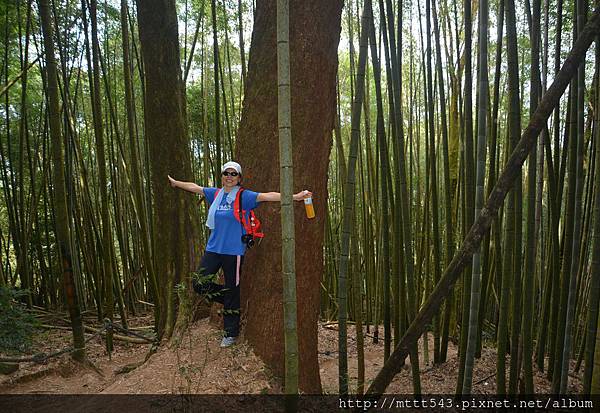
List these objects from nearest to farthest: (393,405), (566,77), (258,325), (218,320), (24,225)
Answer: (566,77), (258,325), (218,320), (393,405), (24,225)

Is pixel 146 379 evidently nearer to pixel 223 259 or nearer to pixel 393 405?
pixel 223 259

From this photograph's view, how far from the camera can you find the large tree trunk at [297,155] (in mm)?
2219

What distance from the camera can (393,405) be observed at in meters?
2.74

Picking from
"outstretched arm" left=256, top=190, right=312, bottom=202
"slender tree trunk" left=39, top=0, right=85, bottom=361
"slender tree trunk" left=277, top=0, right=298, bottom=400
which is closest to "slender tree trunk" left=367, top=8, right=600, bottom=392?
"slender tree trunk" left=277, top=0, right=298, bottom=400

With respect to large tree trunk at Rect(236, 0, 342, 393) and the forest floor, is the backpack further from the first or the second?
the forest floor

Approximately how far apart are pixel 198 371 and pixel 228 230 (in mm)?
731

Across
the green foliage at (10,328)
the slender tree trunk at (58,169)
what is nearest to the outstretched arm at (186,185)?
the slender tree trunk at (58,169)

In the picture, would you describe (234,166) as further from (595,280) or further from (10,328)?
(10,328)

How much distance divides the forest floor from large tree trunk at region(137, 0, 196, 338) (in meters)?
0.60

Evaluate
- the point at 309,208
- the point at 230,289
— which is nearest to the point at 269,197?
the point at 309,208

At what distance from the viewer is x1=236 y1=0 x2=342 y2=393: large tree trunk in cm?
222

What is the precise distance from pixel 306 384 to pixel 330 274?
434 cm

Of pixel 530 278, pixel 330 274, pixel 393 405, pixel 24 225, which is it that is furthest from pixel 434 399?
pixel 24 225

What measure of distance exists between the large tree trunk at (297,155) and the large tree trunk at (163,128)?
2.30ft
